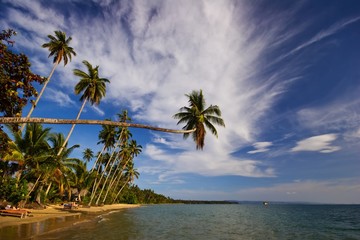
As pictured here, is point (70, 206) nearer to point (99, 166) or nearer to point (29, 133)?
point (29, 133)

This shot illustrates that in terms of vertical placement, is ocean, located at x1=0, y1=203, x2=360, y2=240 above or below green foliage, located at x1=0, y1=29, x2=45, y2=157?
below

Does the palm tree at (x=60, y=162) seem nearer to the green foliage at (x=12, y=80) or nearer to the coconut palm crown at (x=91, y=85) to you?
the coconut palm crown at (x=91, y=85)

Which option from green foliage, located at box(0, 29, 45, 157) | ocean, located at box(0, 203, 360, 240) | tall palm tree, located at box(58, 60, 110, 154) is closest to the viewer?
green foliage, located at box(0, 29, 45, 157)

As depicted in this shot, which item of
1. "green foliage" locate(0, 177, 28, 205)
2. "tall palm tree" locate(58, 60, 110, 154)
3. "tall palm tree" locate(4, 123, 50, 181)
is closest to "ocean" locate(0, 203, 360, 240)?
"green foliage" locate(0, 177, 28, 205)

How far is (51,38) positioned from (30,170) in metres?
16.5

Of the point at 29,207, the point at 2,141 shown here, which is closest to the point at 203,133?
the point at 2,141

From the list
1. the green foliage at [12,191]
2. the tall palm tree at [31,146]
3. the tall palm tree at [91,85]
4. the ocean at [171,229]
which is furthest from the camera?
the tall palm tree at [91,85]

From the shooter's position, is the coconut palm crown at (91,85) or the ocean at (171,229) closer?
the ocean at (171,229)

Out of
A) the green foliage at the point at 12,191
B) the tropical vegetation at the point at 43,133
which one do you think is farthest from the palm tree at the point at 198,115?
the green foliage at the point at 12,191

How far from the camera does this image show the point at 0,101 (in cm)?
784

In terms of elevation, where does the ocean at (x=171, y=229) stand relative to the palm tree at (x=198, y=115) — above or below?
below

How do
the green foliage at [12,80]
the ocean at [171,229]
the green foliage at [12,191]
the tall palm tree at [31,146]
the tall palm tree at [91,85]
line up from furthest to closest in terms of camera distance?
the tall palm tree at [91,85], the tall palm tree at [31,146], the green foliage at [12,191], the ocean at [171,229], the green foliage at [12,80]

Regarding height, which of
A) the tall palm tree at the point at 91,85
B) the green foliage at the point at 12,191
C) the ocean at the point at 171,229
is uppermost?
the tall palm tree at the point at 91,85

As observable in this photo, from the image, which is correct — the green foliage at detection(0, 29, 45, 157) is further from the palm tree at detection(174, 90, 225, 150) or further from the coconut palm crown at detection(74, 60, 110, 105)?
the coconut palm crown at detection(74, 60, 110, 105)
